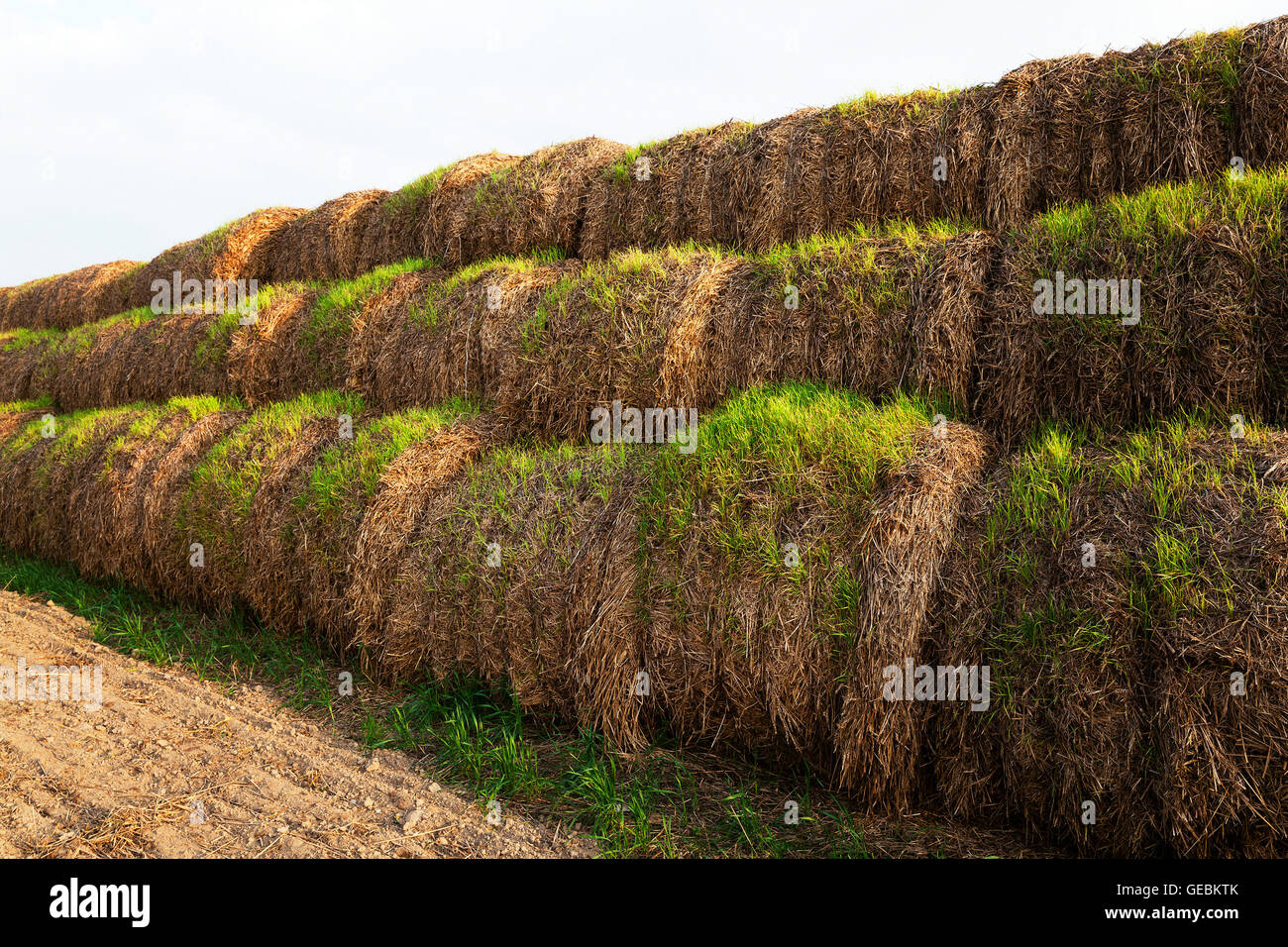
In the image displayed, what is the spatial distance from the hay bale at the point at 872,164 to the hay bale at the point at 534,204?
5.71ft

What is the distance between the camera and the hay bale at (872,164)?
501 cm

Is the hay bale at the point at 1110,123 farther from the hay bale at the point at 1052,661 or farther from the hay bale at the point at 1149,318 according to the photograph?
the hay bale at the point at 1052,661

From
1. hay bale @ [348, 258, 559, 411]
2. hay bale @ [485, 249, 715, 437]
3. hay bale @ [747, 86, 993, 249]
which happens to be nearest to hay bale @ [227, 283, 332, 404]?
hay bale @ [348, 258, 559, 411]

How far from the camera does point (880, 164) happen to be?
5.31m

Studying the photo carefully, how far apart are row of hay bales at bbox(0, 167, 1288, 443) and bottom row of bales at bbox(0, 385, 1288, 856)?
296 millimetres

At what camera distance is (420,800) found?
3885mm

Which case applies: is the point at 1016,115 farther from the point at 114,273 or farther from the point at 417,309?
the point at 114,273

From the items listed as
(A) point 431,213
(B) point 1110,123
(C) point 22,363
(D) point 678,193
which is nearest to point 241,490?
(A) point 431,213

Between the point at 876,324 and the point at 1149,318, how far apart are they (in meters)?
1.35

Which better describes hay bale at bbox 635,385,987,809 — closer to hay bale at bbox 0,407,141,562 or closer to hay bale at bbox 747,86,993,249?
hay bale at bbox 747,86,993,249

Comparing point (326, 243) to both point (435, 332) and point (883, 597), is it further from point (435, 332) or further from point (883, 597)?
point (883, 597)

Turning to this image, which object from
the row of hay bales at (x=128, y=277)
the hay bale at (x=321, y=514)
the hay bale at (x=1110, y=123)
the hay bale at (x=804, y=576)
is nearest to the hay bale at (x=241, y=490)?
the hay bale at (x=321, y=514)

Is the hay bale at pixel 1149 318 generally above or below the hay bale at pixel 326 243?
below

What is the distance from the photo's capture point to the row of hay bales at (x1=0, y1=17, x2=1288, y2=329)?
4242 millimetres
